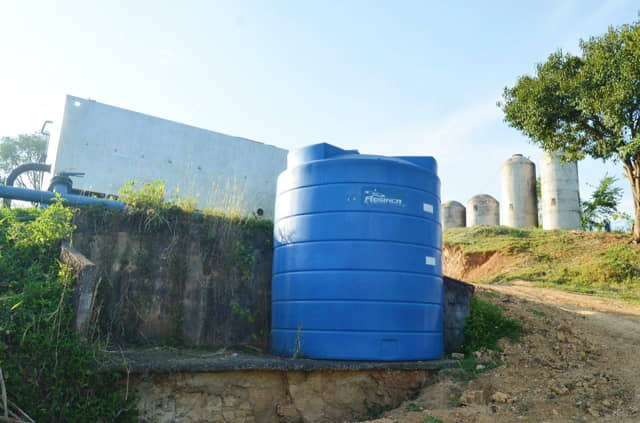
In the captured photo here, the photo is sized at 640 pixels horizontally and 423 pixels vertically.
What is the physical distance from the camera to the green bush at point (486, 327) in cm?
559

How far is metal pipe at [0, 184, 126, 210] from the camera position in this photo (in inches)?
204

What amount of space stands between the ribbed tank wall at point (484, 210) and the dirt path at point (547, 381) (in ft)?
42.7

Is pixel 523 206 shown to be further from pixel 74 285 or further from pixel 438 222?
pixel 74 285

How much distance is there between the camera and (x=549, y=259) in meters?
12.9

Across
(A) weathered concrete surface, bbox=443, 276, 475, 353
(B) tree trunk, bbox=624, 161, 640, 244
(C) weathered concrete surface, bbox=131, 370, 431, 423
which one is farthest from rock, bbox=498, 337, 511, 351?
(B) tree trunk, bbox=624, 161, 640, 244

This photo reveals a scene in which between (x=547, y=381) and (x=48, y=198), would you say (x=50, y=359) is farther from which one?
(x=547, y=381)

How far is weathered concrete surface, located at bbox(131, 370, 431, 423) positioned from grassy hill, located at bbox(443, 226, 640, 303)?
6893mm

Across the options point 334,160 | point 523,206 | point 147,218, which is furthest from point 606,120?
point 147,218

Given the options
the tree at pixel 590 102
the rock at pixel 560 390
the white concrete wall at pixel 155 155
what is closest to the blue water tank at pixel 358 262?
the rock at pixel 560 390

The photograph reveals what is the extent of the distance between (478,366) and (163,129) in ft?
21.4

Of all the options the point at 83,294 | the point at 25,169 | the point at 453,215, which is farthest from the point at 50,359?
the point at 453,215

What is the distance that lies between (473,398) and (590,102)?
998 centimetres

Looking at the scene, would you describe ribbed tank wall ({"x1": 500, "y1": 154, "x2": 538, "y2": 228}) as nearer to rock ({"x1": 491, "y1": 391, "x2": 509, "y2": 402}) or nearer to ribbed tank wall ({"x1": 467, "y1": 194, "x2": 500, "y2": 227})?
ribbed tank wall ({"x1": 467, "y1": 194, "x2": 500, "y2": 227})

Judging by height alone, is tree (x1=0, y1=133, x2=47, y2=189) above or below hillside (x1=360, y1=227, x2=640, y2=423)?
above
